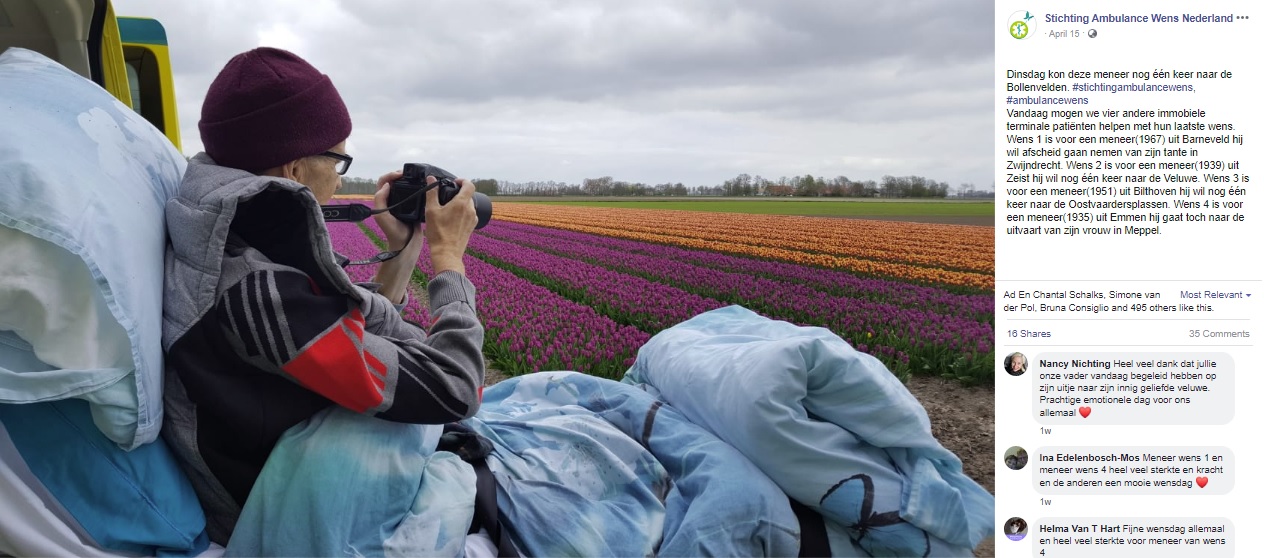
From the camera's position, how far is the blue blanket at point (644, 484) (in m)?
1.44

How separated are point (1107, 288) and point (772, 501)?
1390 mm

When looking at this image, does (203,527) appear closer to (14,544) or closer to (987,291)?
(14,544)

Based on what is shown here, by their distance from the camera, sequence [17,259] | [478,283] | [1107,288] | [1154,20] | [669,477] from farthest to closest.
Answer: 1. [478,283]
2. [1154,20]
3. [1107,288]
4. [669,477]
5. [17,259]

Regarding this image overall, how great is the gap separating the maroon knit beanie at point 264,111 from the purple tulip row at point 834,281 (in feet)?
18.3

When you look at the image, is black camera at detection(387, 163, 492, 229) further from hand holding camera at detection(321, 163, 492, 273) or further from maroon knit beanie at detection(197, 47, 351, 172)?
maroon knit beanie at detection(197, 47, 351, 172)

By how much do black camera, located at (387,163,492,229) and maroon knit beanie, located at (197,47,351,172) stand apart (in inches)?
13.4

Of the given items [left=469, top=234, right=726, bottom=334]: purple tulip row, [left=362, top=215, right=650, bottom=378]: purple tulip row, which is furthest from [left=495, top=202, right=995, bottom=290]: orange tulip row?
[left=362, top=215, right=650, bottom=378]: purple tulip row

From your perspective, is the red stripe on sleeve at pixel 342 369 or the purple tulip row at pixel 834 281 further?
the purple tulip row at pixel 834 281

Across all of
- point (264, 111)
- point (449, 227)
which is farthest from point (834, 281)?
point (264, 111)

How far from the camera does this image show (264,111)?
4.89 ft

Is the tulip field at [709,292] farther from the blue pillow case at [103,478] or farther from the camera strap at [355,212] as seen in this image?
the blue pillow case at [103,478]

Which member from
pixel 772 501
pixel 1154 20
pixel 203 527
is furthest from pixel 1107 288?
pixel 203 527

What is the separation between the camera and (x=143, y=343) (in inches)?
51.5

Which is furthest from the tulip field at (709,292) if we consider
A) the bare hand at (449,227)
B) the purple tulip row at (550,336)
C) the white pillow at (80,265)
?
the white pillow at (80,265)
